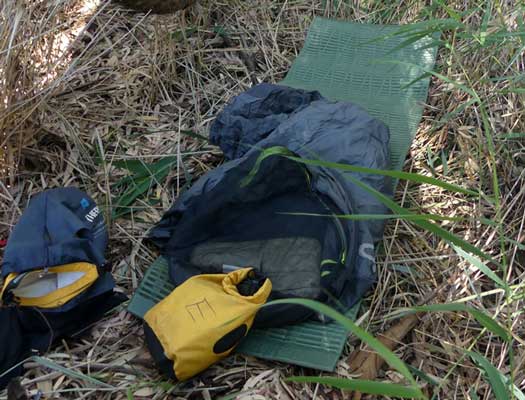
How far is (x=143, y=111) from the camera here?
2748 mm

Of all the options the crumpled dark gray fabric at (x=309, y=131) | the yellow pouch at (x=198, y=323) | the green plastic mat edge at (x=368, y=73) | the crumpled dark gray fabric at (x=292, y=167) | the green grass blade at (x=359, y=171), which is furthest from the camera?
the green plastic mat edge at (x=368, y=73)

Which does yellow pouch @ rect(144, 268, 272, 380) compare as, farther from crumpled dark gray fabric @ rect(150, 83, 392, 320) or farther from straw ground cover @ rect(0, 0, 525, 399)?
crumpled dark gray fabric @ rect(150, 83, 392, 320)

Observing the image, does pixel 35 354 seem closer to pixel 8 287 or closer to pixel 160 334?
pixel 8 287

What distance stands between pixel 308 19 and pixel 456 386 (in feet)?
6.45

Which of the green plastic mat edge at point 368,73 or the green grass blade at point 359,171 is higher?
the green grass blade at point 359,171

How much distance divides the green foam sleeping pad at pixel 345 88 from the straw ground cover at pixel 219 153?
5 cm

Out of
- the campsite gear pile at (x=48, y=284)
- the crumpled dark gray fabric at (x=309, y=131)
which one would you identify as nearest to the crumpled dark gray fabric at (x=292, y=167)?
the crumpled dark gray fabric at (x=309, y=131)

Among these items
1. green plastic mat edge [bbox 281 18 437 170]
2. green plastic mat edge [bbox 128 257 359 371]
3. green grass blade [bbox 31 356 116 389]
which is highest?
green plastic mat edge [bbox 281 18 437 170]

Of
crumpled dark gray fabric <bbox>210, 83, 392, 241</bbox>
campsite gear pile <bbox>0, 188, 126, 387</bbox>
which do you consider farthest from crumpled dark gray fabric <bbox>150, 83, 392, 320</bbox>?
campsite gear pile <bbox>0, 188, 126, 387</bbox>

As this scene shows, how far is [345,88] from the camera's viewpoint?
2.80 m

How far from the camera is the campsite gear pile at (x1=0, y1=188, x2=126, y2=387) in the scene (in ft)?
6.13

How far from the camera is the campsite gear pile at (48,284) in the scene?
1868 mm

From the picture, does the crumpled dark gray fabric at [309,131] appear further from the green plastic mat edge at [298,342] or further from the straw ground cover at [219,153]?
the green plastic mat edge at [298,342]

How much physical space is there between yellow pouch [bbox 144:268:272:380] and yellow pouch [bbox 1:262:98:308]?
213 millimetres
